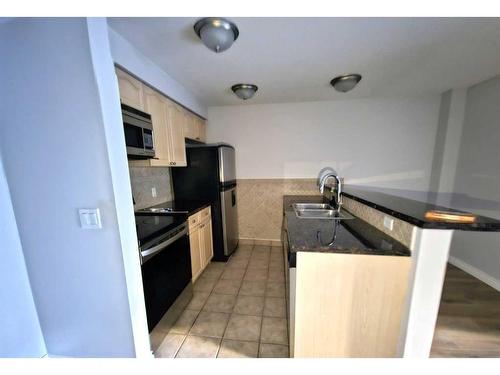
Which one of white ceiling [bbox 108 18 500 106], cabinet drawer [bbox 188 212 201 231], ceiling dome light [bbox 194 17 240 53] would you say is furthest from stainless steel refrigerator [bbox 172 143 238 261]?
ceiling dome light [bbox 194 17 240 53]

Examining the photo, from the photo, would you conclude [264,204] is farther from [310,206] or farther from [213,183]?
[213,183]

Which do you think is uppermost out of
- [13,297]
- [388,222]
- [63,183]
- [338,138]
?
[338,138]

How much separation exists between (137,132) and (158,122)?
0.39 meters

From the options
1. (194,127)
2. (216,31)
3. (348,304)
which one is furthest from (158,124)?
(348,304)

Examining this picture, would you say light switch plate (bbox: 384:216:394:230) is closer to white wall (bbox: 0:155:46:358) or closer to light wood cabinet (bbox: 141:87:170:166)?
light wood cabinet (bbox: 141:87:170:166)

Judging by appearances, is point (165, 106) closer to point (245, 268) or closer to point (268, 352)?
point (245, 268)

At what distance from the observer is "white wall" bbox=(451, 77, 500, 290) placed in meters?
1.90

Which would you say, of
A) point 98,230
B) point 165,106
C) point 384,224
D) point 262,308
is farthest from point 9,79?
point 262,308

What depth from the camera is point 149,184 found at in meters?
2.15

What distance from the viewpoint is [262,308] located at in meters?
1.70

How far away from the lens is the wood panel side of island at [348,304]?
929 millimetres

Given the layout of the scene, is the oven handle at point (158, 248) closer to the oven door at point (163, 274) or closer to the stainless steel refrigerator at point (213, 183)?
the oven door at point (163, 274)

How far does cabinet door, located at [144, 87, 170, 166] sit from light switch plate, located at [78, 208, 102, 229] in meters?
0.86
